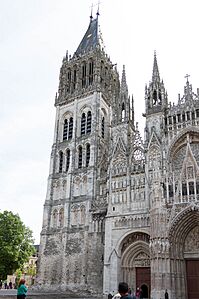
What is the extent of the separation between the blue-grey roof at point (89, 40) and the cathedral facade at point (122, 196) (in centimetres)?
454

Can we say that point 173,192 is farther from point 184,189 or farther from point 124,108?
point 124,108

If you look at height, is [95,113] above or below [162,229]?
above

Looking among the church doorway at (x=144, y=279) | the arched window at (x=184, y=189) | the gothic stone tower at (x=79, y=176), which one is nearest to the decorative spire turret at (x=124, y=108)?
the gothic stone tower at (x=79, y=176)

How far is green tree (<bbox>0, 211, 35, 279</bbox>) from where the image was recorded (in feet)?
109

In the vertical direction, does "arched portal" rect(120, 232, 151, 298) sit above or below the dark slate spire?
below

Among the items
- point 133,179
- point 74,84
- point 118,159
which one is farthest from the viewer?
point 74,84

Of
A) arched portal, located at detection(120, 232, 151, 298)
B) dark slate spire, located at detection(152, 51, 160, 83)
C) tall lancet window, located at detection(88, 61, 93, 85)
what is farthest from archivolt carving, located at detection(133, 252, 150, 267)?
tall lancet window, located at detection(88, 61, 93, 85)

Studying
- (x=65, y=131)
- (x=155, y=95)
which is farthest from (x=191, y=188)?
(x=65, y=131)

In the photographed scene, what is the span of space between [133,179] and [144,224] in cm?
437

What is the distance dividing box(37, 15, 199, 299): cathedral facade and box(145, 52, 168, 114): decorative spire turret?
0.33ft

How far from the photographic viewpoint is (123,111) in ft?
113

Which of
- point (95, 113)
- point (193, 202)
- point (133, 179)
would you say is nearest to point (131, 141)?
point (133, 179)

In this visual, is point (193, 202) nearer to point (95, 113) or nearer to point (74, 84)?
point (95, 113)

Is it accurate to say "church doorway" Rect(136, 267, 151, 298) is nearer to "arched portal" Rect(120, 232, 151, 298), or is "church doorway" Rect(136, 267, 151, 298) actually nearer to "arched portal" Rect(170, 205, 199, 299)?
"arched portal" Rect(120, 232, 151, 298)
